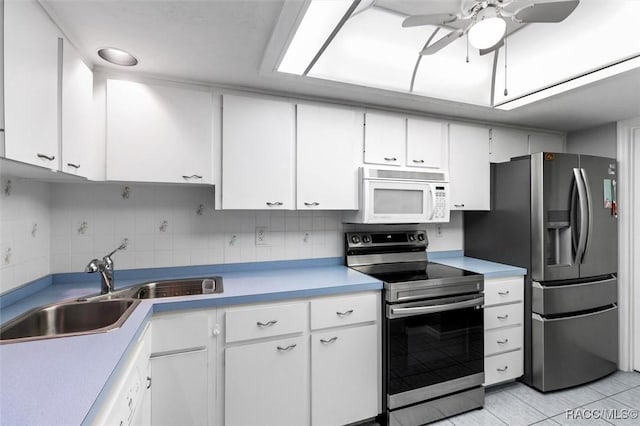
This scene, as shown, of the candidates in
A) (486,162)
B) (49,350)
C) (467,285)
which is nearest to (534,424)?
(467,285)

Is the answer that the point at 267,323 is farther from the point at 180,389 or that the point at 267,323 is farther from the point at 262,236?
the point at 262,236

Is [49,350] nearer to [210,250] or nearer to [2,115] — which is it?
[2,115]

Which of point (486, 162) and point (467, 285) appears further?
point (486, 162)

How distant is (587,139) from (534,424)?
8.56 feet

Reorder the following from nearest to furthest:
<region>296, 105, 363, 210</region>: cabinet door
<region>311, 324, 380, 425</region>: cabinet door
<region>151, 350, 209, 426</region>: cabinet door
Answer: <region>151, 350, 209, 426</region>: cabinet door, <region>311, 324, 380, 425</region>: cabinet door, <region>296, 105, 363, 210</region>: cabinet door

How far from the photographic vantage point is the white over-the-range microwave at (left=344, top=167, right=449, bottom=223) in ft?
7.25

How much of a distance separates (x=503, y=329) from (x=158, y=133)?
2771 millimetres

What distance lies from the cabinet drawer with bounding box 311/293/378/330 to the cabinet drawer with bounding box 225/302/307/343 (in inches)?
3.1

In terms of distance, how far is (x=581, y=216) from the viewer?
231 centimetres

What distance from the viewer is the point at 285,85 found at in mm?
1982

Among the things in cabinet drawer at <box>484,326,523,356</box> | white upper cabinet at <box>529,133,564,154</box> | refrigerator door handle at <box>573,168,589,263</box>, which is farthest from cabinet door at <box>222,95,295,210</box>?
white upper cabinet at <box>529,133,564,154</box>

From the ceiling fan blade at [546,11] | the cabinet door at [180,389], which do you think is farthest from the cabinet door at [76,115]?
the ceiling fan blade at [546,11]

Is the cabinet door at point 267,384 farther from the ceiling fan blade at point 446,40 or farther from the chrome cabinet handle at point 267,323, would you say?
the ceiling fan blade at point 446,40

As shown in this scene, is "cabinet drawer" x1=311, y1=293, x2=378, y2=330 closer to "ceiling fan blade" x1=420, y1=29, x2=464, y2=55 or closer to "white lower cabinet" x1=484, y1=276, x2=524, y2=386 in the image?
"white lower cabinet" x1=484, y1=276, x2=524, y2=386
